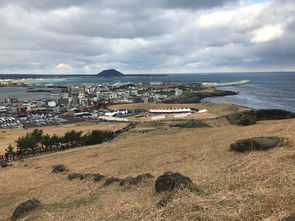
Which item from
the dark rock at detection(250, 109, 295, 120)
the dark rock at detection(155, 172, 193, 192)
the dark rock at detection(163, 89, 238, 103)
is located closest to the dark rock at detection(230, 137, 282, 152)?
the dark rock at detection(155, 172, 193, 192)

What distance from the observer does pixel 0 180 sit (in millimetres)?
23484

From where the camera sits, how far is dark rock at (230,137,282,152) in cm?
1490

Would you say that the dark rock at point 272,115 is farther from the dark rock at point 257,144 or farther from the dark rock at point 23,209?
the dark rock at point 23,209

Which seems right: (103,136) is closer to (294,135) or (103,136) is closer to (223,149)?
(223,149)

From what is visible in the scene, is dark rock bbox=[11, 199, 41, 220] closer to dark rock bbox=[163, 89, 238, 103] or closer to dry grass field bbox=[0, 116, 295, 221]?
dry grass field bbox=[0, 116, 295, 221]

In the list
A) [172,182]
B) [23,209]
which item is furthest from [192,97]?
[172,182]

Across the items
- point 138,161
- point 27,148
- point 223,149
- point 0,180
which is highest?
point 223,149

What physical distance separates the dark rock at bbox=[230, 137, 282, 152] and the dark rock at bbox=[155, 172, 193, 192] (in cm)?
711

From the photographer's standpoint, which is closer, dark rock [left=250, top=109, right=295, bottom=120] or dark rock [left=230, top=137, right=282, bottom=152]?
dark rock [left=230, top=137, right=282, bottom=152]

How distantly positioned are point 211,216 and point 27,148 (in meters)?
42.5

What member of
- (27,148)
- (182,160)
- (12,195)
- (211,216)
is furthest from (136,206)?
(27,148)

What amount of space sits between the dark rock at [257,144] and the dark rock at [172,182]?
23.3 ft

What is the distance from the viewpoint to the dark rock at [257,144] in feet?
48.9

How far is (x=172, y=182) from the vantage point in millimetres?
9555
